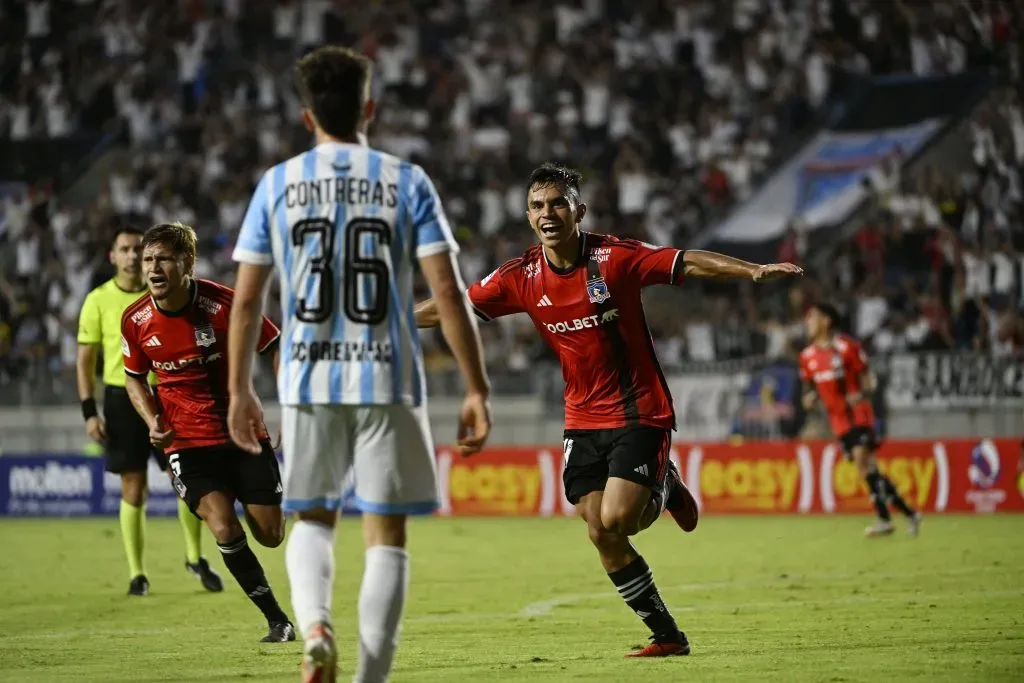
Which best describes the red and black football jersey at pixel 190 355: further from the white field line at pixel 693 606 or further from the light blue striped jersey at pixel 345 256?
the light blue striped jersey at pixel 345 256

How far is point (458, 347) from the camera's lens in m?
5.98

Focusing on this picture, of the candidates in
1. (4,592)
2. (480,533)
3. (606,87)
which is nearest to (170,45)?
(606,87)

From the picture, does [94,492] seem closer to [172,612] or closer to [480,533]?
[480,533]

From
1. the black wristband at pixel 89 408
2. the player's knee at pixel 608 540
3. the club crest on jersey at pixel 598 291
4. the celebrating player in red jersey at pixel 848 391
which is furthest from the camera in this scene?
the celebrating player in red jersey at pixel 848 391

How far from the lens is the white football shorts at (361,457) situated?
601 centimetres

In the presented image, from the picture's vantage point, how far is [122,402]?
1299 cm

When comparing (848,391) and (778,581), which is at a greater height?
(848,391)

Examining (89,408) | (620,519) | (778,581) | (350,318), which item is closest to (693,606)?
(778,581)

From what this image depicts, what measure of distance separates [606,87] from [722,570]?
1827 centimetres

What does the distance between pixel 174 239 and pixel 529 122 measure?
21.7 meters

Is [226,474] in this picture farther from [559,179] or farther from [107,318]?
[107,318]

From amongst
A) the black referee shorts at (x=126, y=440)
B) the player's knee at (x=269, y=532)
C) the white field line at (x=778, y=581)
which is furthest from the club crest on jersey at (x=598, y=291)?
the black referee shorts at (x=126, y=440)

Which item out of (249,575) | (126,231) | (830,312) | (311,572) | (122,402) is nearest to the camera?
(311,572)

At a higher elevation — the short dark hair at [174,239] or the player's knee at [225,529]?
the short dark hair at [174,239]
